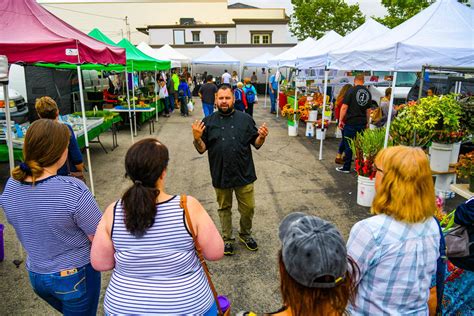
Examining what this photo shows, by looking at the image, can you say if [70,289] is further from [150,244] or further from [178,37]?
[178,37]

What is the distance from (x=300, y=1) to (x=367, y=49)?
27902 millimetres

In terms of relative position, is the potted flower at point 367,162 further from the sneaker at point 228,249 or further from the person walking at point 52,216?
the person walking at point 52,216

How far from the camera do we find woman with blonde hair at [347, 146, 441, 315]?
67.2 inches

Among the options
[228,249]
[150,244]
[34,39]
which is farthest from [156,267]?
[34,39]

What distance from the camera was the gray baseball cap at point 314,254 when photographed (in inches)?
49.4

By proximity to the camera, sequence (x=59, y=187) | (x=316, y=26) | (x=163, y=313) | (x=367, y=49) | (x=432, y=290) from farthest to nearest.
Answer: (x=316, y=26), (x=367, y=49), (x=59, y=187), (x=432, y=290), (x=163, y=313)

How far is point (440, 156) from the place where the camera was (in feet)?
18.1

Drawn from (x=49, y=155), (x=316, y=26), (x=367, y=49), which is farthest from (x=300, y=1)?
(x=49, y=155)

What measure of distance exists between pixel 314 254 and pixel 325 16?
32.0 meters

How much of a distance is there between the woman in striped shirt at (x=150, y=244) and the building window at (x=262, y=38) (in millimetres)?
37081

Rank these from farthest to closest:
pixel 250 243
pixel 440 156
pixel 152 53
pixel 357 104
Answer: pixel 152 53
pixel 357 104
pixel 440 156
pixel 250 243

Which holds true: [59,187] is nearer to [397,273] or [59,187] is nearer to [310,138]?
[397,273]

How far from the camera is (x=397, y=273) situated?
1.72 meters

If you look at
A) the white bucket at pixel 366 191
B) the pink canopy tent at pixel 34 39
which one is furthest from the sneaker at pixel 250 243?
the pink canopy tent at pixel 34 39
